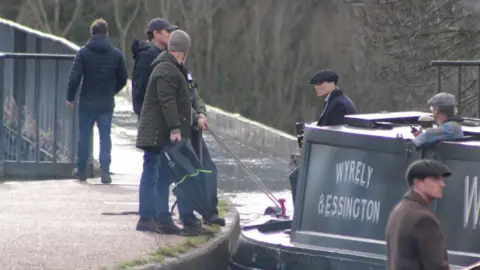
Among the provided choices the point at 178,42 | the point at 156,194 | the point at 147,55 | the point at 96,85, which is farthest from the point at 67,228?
the point at 96,85

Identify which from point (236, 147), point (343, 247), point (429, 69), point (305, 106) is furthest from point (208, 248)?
point (305, 106)

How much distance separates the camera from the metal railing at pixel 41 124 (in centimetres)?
1462

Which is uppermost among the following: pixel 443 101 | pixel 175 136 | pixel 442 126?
pixel 443 101

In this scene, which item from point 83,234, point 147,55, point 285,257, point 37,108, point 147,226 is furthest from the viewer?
point 37,108

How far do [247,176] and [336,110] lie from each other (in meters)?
6.31

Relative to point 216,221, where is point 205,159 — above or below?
above

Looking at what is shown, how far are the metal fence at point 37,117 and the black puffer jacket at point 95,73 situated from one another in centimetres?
80

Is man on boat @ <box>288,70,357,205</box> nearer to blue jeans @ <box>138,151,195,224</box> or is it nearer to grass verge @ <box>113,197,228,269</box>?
grass verge @ <box>113,197,228,269</box>

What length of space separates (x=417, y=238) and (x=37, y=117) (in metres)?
8.75

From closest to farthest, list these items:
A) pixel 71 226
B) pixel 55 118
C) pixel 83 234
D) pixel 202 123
A: pixel 83 234 → pixel 202 123 → pixel 71 226 → pixel 55 118

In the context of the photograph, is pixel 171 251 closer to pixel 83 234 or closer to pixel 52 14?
pixel 83 234

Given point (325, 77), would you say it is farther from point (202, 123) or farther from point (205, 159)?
point (205, 159)

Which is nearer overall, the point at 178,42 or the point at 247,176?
the point at 178,42

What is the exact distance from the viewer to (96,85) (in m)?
13.6
